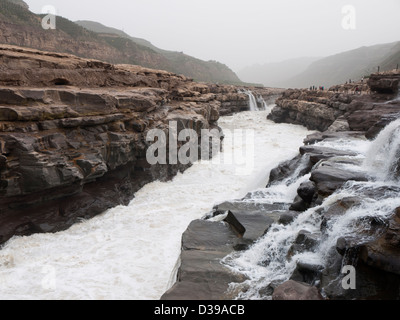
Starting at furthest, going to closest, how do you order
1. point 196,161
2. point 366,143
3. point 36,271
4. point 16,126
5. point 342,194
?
point 196,161, point 366,143, point 16,126, point 36,271, point 342,194

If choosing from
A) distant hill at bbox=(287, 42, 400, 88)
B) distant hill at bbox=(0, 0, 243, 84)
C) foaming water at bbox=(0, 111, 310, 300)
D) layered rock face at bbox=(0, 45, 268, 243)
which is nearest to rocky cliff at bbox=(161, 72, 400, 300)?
foaming water at bbox=(0, 111, 310, 300)

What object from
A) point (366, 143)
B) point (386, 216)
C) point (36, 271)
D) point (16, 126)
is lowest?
point (36, 271)

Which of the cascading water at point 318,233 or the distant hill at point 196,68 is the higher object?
the distant hill at point 196,68

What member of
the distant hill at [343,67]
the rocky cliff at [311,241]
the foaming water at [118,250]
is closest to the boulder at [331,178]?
the rocky cliff at [311,241]

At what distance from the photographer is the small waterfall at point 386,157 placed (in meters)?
6.77

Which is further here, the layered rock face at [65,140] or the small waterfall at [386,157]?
the layered rock face at [65,140]

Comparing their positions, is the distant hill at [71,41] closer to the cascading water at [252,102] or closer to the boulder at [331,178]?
the cascading water at [252,102]

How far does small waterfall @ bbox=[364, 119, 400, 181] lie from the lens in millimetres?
6773

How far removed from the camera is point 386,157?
24.7 feet

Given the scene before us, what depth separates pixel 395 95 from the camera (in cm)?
1644

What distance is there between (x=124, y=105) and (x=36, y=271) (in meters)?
6.93

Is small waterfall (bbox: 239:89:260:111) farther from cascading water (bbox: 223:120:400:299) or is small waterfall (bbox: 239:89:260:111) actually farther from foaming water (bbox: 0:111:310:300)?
cascading water (bbox: 223:120:400:299)
